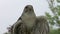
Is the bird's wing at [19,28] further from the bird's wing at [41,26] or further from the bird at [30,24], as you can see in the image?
the bird's wing at [41,26]

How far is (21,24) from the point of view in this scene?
235 centimetres

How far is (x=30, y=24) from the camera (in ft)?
7.72

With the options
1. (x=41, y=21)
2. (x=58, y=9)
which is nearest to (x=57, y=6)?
(x=58, y=9)

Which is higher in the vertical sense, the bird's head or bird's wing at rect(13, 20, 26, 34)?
the bird's head

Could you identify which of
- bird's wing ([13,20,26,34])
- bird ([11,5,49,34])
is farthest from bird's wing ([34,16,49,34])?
bird's wing ([13,20,26,34])

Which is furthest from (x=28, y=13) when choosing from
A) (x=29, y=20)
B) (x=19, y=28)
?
(x=19, y=28)

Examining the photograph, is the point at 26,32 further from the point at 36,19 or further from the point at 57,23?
the point at 57,23

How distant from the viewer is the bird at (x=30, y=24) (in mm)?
2338

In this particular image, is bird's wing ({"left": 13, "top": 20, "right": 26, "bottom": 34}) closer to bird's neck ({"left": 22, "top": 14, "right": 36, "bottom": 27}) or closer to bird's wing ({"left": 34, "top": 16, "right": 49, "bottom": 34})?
bird's neck ({"left": 22, "top": 14, "right": 36, "bottom": 27})

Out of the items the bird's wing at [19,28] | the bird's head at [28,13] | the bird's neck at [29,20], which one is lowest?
the bird's wing at [19,28]

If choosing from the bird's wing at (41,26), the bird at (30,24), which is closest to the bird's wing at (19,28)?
the bird at (30,24)

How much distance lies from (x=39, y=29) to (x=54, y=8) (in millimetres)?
6290

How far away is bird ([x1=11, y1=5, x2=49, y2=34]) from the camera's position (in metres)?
2.34

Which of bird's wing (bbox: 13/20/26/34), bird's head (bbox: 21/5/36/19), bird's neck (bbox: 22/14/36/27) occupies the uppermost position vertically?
bird's head (bbox: 21/5/36/19)
